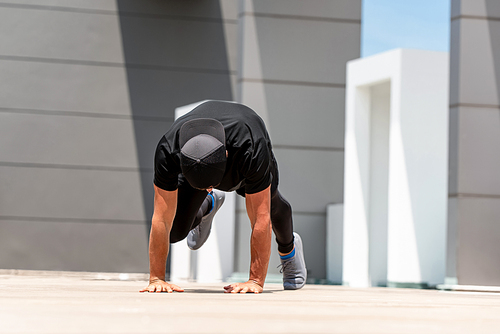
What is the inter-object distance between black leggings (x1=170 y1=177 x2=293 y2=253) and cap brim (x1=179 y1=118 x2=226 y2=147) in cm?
74

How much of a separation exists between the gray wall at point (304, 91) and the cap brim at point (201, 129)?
4.16m

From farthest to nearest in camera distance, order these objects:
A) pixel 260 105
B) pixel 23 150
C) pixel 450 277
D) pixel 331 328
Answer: pixel 23 150, pixel 260 105, pixel 450 277, pixel 331 328

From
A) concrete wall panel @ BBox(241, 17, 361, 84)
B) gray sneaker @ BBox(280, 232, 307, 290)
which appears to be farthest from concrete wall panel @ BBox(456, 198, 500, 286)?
concrete wall panel @ BBox(241, 17, 361, 84)

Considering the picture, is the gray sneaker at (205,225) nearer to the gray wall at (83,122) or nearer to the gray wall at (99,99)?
the gray wall at (99,99)

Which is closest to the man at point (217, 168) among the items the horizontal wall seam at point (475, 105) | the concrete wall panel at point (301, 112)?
the horizontal wall seam at point (475, 105)

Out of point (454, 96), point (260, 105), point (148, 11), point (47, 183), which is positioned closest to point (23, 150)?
point (47, 183)

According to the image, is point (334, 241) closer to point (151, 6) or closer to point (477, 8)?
point (477, 8)

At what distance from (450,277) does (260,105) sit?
114 inches

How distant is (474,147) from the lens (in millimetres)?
5320

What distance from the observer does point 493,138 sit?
17.6 feet

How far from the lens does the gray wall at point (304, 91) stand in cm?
711

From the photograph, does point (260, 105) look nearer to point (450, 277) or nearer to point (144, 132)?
point (144, 132)

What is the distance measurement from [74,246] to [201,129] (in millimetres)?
5623

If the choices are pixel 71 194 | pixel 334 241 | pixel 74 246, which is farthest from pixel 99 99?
pixel 334 241
